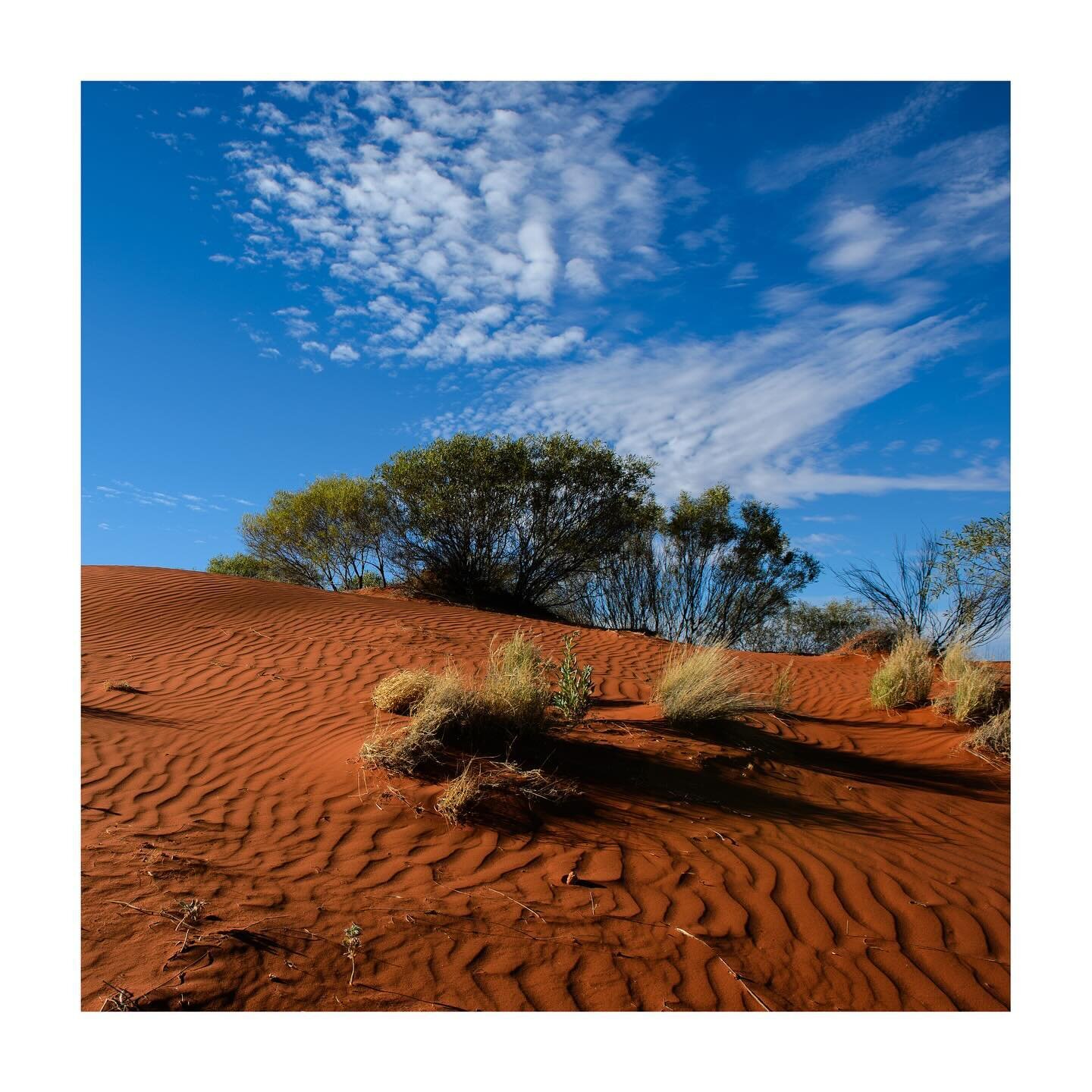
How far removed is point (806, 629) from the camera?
2611cm

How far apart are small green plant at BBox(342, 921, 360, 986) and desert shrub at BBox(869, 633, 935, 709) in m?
7.59

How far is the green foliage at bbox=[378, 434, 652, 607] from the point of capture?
19734 millimetres

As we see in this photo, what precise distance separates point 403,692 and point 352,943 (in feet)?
10.1

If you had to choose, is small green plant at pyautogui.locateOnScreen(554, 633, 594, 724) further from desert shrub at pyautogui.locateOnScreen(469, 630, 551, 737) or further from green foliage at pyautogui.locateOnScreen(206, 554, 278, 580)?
green foliage at pyautogui.locateOnScreen(206, 554, 278, 580)

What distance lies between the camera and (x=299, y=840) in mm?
4180

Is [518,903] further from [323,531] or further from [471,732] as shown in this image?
[323,531]

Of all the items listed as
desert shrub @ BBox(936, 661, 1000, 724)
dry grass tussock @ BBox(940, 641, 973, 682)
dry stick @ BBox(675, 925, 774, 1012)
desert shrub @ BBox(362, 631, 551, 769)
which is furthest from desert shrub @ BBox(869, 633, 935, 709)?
dry stick @ BBox(675, 925, 774, 1012)

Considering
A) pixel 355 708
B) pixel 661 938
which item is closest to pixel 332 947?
pixel 661 938

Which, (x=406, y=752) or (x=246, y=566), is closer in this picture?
(x=406, y=752)

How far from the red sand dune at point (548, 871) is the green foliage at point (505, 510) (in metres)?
12.5

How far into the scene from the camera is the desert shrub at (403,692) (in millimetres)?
6148

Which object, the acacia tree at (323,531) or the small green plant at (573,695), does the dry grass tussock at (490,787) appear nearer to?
the small green plant at (573,695)

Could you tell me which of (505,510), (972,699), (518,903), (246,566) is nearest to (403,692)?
(518,903)

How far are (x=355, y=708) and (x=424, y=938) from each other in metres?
3.88
